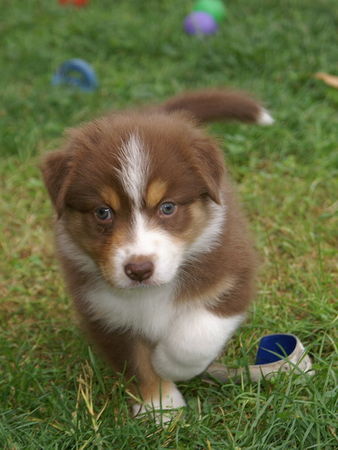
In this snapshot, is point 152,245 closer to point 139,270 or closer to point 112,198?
point 139,270

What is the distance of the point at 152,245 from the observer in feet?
9.29

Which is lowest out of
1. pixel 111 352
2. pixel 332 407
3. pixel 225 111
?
pixel 111 352

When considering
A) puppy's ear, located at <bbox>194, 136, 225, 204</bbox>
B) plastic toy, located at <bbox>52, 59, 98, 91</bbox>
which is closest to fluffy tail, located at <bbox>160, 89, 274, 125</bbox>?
puppy's ear, located at <bbox>194, 136, 225, 204</bbox>

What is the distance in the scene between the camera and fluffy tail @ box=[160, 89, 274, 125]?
13.2 feet

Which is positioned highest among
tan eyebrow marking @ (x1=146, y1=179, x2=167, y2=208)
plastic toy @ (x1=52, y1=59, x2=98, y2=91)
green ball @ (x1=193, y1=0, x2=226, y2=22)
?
green ball @ (x1=193, y1=0, x2=226, y2=22)

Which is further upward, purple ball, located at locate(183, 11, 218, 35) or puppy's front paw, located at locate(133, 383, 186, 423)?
purple ball, located at locate(183, 11, 218, 35)

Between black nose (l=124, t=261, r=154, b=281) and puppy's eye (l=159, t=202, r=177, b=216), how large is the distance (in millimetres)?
264

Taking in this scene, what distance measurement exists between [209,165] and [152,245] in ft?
1.55

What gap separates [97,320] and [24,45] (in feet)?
16.9

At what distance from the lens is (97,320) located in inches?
132

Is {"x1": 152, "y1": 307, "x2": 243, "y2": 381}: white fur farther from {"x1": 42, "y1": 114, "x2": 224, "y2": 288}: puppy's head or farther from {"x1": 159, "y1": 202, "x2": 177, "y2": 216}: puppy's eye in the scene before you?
{"x1": 159, "y1": 202, "x2": 177, "y2": 216}: puppy's eye

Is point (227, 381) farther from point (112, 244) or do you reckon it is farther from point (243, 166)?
point (243, 166)

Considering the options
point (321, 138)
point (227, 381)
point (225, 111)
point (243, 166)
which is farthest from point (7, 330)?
point (321, 138)

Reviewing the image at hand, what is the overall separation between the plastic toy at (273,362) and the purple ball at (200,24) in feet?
15.4
